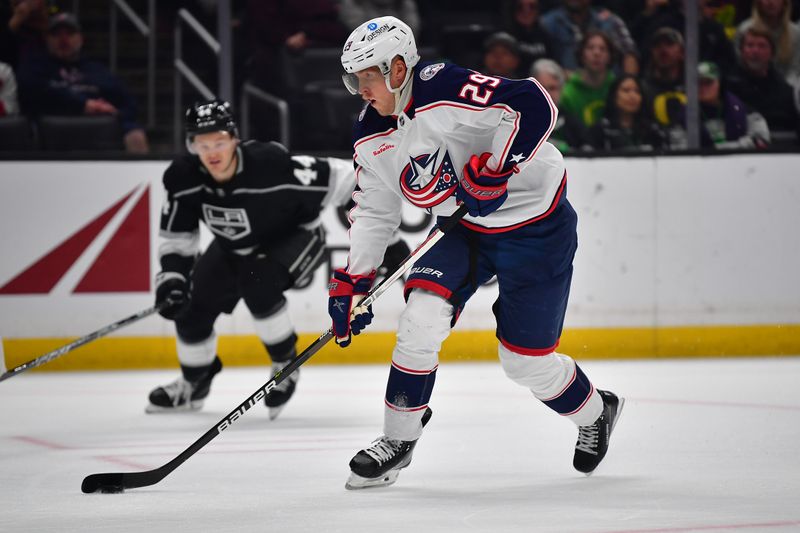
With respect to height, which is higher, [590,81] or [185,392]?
[590,81]

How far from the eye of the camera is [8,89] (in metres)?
6.41

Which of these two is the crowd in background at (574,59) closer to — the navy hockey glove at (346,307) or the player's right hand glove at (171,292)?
the player's right hand glove at (171,292)

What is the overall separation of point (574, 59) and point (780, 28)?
1154 mm

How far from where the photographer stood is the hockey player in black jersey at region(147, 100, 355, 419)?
177 inches

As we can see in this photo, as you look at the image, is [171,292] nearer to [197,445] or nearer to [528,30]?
[197,445]

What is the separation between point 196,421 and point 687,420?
170 centimetres

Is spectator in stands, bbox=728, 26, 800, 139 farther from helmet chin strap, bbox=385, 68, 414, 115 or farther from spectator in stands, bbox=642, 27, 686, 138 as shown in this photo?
helmet chin strap, bbox=385, 68, 414, 115

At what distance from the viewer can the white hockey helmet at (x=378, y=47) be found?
2920 mm

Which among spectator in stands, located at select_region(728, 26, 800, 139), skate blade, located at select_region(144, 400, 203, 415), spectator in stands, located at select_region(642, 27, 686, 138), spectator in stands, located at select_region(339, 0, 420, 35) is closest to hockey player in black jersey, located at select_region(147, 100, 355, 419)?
skate blade, located at select_region(144, 400, 203, 415)

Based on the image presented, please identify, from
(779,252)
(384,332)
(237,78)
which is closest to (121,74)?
(237,78)

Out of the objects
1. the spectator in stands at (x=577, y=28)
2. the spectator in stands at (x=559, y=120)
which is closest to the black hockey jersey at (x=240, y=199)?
the spectator in stands at (x=559, y=120)

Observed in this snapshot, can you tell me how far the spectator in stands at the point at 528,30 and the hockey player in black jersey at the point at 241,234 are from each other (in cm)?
252

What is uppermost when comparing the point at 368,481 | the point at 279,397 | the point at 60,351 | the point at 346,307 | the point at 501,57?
the point at 346,307

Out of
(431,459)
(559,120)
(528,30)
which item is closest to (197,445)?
(431,459)
